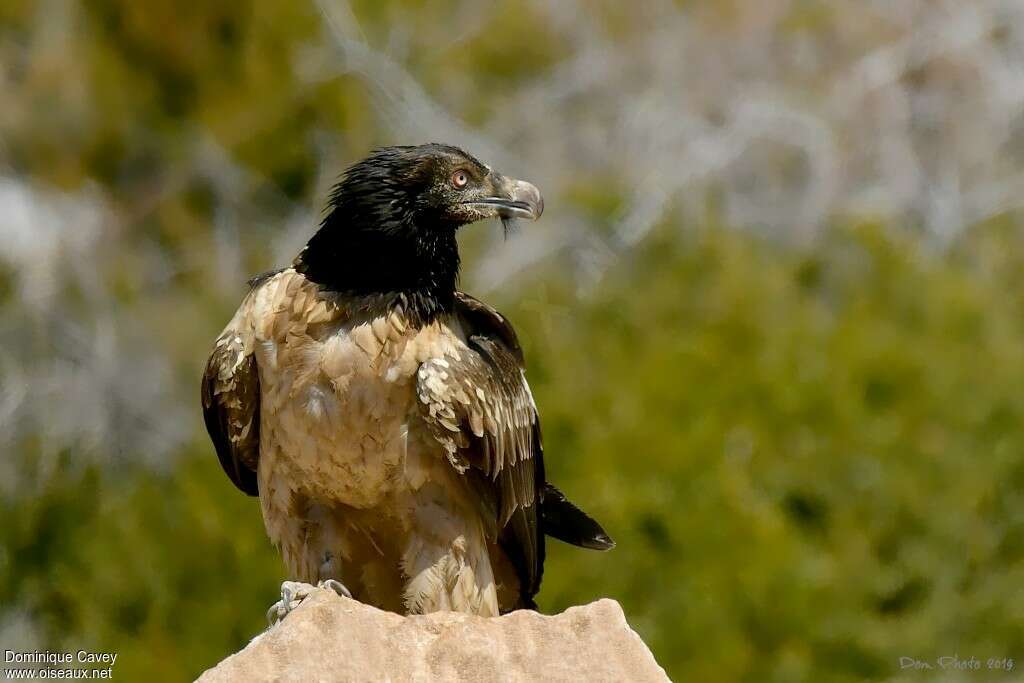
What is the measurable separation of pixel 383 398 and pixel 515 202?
2.45 ft

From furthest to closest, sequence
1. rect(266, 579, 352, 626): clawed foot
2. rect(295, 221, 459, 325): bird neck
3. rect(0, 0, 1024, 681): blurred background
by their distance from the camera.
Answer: rect(0, 0, 1024, 681): blurred background
rect(295, 221, 459, 325): bird neck
rect(266, 579, 352, 626): clawed foot

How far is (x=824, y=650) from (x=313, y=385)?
26.5 ft

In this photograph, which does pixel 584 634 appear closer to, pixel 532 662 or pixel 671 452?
pixel 532 662

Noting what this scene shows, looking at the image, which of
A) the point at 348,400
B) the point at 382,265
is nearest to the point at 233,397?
the point at 348,400

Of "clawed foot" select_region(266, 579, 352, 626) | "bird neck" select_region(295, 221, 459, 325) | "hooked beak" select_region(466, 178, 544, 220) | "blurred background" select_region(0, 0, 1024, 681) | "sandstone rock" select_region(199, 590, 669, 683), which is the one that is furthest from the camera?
"blurred background" select_region(0, 0, 1024, 681)

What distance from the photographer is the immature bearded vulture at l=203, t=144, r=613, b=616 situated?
4984 mm

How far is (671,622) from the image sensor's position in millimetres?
12297

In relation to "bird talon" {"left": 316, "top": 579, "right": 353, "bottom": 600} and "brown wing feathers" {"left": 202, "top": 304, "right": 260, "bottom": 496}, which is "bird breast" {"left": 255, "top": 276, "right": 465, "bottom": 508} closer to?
"brown wing feathers" {"left": 202, "top": 304, "right": 260, "bottom": 496}

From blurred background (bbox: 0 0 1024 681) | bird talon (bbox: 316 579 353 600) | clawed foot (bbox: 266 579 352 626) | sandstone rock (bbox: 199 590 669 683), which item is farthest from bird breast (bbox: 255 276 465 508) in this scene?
blurred background (bbox: 0 0 1024 681)

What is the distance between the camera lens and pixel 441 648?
175 inches

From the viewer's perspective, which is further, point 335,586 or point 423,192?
point 423,192

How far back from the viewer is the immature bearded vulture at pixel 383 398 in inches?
196

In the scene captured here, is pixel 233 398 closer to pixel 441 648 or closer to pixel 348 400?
pixel 348 400

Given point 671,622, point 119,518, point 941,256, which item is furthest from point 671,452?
point 119,518
